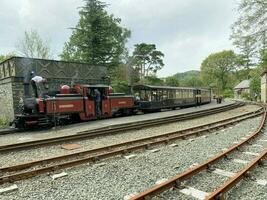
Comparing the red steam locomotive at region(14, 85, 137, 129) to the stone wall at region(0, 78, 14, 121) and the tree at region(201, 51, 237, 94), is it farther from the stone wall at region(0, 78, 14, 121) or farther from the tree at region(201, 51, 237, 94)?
the tree at region(201, 51, 237, 94)

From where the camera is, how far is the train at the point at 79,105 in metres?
13.4

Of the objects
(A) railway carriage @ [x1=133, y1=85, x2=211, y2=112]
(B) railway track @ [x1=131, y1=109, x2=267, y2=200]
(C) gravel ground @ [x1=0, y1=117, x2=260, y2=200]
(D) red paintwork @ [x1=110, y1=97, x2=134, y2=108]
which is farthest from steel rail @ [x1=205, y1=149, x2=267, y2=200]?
(A) railway carriage @ [x1=133, y1=85, x2=211, y2=112]

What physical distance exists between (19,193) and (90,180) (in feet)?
4.55

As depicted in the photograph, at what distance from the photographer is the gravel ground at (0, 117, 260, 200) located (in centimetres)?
452

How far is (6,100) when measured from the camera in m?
16.9

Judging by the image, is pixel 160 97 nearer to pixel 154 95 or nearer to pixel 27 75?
pixel 154 95

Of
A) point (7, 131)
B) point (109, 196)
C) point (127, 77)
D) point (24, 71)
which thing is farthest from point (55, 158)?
point (127, 77)

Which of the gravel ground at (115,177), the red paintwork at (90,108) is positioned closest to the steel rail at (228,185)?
the gravel ground at (115,177)

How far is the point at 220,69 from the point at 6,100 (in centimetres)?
7728

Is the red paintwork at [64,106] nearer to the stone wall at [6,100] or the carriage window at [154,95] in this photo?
the stone wall at [6,100]

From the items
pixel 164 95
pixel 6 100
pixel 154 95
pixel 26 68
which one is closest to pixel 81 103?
pixel 26 68

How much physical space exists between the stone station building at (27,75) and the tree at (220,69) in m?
67.2

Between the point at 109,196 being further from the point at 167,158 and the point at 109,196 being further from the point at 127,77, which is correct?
the point at 127,77

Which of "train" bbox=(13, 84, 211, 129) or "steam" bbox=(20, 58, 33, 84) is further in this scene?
"steam" bbox=(20, 58, 33, 84)
